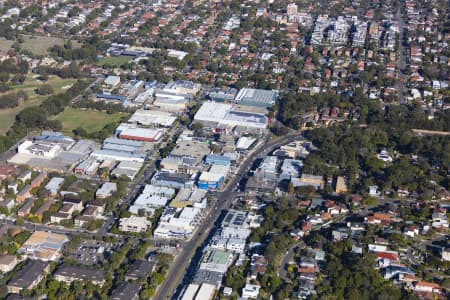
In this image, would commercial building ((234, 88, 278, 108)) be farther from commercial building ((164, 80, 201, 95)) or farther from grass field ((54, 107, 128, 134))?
grass field ((54, 107, 128, 134))

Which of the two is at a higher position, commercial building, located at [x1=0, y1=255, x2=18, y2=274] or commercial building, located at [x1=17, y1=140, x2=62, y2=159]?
commercial building, located at [x1=0, y1=255, x2=18, y2=274]

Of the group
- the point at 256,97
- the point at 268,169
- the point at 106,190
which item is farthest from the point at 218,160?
the point at 256,97

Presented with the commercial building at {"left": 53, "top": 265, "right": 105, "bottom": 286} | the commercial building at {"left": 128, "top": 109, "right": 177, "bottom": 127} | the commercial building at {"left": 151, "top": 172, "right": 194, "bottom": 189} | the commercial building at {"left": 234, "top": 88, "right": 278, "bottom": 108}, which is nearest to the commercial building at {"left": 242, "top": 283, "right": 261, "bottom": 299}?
the commercial building at {"left": 53, "top": 265, "right": 105, "bottom": 286}

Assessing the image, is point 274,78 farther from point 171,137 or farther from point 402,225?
point 402,225

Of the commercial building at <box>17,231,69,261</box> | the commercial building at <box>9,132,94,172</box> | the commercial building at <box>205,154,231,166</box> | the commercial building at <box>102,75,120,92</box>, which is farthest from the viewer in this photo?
the commercial building at <box>102,75,120,92</box>

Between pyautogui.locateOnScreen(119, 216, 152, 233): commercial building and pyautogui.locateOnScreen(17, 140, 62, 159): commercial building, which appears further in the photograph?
pyautogui.locateOnScreen(17, 140, 62, 159): commercial building

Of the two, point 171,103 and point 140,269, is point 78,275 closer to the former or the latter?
point 140,269

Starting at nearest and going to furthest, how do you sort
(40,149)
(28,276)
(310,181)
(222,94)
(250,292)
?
(250,292) → (28,276) → (310,181) → (40,149) → (222,94)
